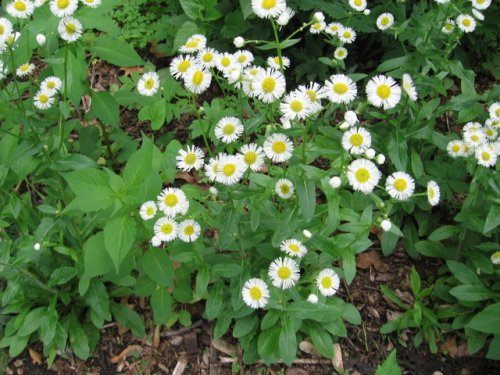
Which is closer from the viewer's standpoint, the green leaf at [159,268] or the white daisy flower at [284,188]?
the white daisy flower at [284,188]

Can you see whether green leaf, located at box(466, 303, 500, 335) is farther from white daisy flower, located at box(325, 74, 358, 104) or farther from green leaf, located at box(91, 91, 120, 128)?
green leaf, located at box(91, 91, 120, 128)

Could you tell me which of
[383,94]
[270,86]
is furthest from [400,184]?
[270,86]

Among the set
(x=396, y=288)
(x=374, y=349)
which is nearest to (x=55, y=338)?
(x=374, y=349)

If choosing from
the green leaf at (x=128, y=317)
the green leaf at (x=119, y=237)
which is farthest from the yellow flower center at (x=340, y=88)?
the green leaf at (x=128, y=317)

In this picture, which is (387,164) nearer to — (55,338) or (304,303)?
(304,303)

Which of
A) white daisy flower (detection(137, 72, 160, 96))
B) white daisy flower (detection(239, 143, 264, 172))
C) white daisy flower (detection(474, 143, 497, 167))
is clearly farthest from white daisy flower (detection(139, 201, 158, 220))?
white daisy flower (detection(474, 143, 497, 167))

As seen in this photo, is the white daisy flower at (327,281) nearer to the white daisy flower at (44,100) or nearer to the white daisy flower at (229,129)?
the white daisy flower at (229,129)
